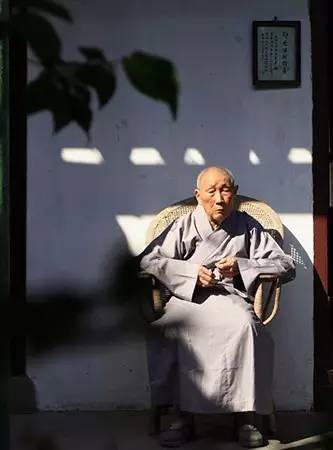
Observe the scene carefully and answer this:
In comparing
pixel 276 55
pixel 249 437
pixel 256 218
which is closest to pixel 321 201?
pixel 256 218

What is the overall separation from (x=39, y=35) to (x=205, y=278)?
338 centimetres

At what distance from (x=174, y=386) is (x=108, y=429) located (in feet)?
10.3

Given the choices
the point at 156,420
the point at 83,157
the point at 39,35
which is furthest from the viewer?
the point at 83,157

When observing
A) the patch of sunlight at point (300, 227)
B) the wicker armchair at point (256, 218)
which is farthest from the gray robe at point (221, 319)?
the patch of sunlight at point (300, 227)

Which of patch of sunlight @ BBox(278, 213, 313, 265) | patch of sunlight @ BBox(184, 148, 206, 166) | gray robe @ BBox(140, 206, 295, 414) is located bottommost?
gray robe @ BBox(140, 206, 295, 414)

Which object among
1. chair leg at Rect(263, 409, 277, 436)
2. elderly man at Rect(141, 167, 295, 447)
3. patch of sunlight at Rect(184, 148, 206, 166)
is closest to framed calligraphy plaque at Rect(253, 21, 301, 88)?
patch of sunlight at Rect(184, 148, 206, 166)

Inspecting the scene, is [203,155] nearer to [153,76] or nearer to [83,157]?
[83,157]

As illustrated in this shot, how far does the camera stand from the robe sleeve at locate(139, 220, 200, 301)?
3.97 m

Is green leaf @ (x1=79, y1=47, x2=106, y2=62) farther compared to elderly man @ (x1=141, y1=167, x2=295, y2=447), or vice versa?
elderly man @ (x1=141, y1=167, x2=295, y2=447)

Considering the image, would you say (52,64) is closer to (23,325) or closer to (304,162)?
(23,325)

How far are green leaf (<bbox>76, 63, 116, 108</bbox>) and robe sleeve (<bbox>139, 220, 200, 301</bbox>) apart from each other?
3.22m

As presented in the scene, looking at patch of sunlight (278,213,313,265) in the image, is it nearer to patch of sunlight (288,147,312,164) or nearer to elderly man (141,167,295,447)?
patch of sunlight (288,147,312,164)

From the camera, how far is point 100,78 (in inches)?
25.5

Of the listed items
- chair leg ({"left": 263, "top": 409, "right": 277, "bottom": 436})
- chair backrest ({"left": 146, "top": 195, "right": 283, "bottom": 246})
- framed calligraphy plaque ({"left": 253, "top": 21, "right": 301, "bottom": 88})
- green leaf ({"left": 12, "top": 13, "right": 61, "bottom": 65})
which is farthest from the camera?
framed calligraphy plaque ({"left": 253, "top": 21, "right": 301, "bottom": 88})
